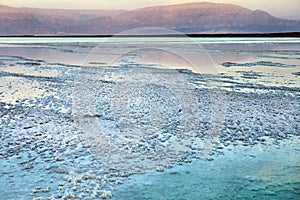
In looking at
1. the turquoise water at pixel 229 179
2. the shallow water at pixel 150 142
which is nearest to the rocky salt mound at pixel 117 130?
the shallow water at pixel 150 142

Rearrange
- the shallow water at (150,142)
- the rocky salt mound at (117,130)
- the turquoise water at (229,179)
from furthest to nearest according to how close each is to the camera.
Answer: the rocky salt mound at (117,130)
the shallow water at (150,142)
the turquoise water at (229,179)

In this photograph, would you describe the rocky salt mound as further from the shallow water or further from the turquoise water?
the turquoise water

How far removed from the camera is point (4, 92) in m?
16.0

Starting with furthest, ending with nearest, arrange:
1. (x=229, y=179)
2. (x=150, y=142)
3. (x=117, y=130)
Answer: (x=117, y=130), (x=150, y=142), (x=229, y=179)

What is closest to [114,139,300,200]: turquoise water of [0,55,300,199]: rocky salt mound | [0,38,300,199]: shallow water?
[0,38,300,199]: shallow water

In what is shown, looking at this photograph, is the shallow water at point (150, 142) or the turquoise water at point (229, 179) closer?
the turquoise water at point (229, 179)

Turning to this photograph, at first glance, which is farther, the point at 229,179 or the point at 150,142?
the point at 150,142

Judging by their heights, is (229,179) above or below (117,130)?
below

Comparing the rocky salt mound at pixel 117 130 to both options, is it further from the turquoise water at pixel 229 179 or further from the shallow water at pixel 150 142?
the turquoise water at pixel 229 179

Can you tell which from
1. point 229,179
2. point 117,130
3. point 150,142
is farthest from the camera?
point 117,130

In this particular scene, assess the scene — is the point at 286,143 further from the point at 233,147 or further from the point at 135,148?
the point at 135,148

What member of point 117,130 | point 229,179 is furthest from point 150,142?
point 229,179

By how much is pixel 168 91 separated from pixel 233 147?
8050mm

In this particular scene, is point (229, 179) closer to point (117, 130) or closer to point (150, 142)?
point (150, 142)
